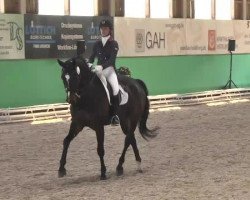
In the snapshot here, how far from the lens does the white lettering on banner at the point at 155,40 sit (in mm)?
18875

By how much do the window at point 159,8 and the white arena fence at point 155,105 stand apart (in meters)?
2.72

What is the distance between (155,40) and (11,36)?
560cm

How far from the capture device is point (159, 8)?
19.7 m

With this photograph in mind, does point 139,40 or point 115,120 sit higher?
point 139,40

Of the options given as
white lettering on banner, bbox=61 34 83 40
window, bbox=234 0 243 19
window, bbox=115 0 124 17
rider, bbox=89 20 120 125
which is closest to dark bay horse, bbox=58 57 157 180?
rider, bbox=89 20 120 125

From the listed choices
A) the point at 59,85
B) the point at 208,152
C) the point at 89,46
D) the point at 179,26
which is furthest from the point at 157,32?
the point at 208,152

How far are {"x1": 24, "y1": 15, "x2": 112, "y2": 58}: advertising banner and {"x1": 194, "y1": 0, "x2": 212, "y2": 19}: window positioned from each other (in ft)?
17.0

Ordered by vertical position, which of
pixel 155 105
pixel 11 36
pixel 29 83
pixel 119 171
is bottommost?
pixel 155 105

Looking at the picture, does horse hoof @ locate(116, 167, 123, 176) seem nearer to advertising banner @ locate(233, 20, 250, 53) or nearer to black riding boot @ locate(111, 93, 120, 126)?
black riding boot @ locate(111, 93, 120, 126)

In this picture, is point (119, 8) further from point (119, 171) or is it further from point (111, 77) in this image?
point (119, 171)

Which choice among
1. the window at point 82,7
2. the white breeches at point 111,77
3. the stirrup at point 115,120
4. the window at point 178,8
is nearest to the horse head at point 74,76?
the white breeches at point 111,77

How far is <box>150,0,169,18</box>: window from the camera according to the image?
63.4ft

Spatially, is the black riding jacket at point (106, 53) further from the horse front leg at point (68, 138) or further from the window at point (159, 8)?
the window at point (159, 8)

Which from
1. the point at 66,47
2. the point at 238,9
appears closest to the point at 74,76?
the point at 66,47
